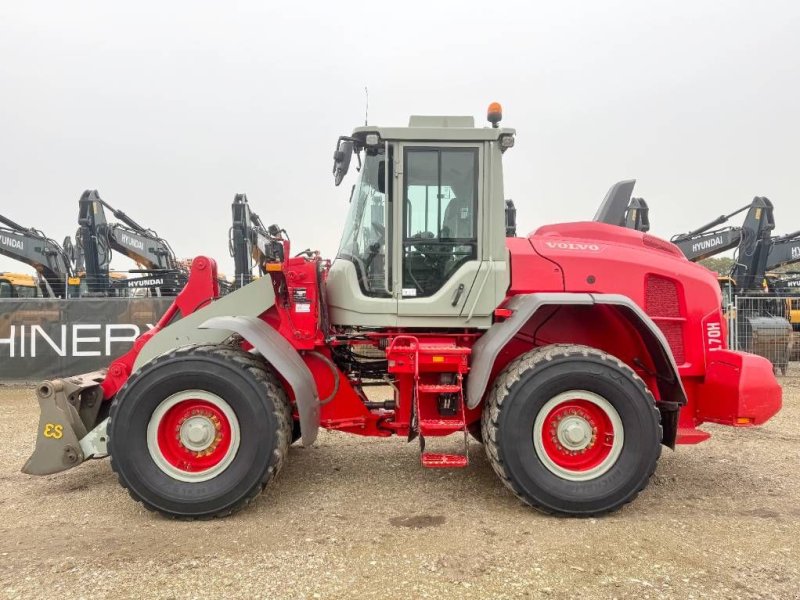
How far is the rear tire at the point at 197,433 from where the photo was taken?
11.7ft

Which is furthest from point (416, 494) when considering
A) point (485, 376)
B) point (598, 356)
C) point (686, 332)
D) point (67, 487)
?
point (67, 487)

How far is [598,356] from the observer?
3674mm

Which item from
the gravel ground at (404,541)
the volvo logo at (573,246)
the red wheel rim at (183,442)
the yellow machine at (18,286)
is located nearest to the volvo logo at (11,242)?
the yellow machine at (18,286)

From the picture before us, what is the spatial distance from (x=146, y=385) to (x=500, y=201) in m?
A: 2.73

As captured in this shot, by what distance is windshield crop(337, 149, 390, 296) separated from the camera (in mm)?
4023

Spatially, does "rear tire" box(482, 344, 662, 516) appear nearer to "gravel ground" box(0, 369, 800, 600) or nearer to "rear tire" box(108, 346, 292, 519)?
"gravel ground" box(0, 369, 800, 600)

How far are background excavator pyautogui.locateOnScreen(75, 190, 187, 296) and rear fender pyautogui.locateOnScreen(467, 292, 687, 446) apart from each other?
12545 millimetres

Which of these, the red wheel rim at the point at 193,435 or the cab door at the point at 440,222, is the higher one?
the cab door at the point at 440,222

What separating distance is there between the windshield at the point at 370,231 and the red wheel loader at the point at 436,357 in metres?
0.01

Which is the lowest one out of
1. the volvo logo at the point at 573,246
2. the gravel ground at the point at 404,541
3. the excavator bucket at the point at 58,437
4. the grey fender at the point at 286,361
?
the gravel ground at the point at 404,541

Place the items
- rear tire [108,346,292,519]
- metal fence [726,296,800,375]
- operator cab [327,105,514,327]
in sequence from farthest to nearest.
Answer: metal fence [726,296,800,375] → operator cab [327,105,514,327] → rear tire [108,346,292,519]

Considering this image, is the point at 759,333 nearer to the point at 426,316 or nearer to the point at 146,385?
the point at 426,316

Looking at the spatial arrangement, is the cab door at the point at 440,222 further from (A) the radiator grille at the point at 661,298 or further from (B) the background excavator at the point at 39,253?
(B) the background excavator at the point at 39,253

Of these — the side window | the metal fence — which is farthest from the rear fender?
the metal fence
